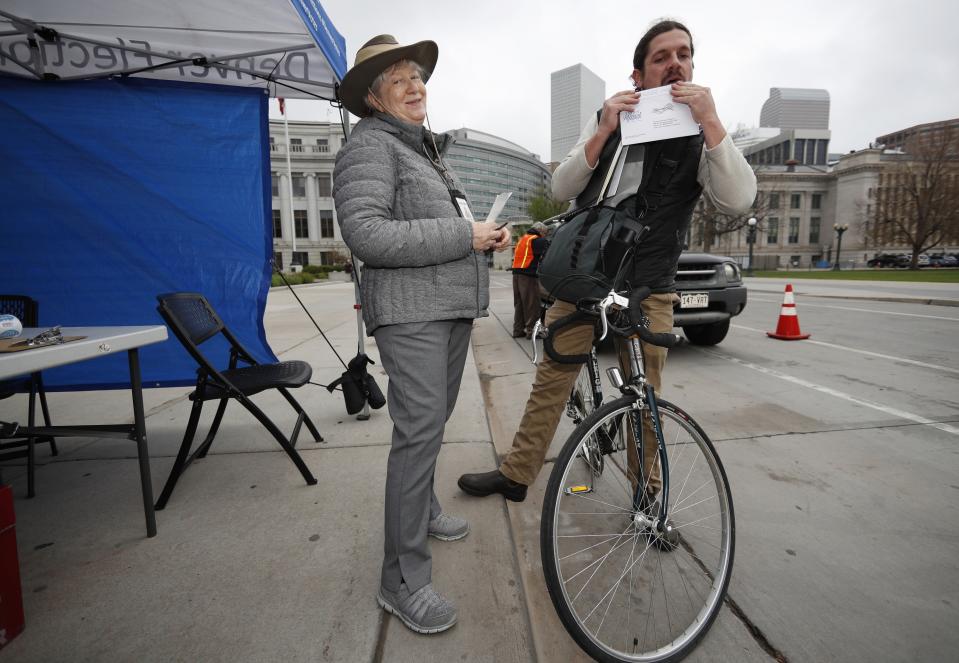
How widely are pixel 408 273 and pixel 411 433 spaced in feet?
1.75

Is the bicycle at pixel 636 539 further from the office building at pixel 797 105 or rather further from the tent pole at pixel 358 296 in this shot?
the office building at pixel 797 105

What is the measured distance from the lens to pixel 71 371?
10.4ft

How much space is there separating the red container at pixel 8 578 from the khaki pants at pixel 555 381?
1786 millimetres

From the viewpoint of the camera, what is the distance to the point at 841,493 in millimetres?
2264

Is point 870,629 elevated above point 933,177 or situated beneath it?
situated beneath

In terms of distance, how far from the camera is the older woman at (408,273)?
1.39 metres

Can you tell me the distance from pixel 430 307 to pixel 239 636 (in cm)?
124

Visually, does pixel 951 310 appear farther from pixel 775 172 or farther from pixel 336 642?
pixel 775 172

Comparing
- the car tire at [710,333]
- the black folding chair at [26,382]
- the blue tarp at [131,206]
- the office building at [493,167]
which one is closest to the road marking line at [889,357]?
the car tire at [710,333]

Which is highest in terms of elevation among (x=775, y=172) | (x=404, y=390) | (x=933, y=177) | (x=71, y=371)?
(x=775, y=172)

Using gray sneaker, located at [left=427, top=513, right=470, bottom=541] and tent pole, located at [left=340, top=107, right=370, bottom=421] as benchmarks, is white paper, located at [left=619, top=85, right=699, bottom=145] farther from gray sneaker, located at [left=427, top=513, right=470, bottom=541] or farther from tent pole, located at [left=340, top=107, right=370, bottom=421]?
tent pole, located at [left=340, top=107, right=370, bottom=421]

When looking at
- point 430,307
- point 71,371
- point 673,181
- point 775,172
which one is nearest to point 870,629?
point 673,181

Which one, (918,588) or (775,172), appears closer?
(918,588)

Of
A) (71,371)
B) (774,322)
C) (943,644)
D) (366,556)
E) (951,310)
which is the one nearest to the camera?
(943,644)
